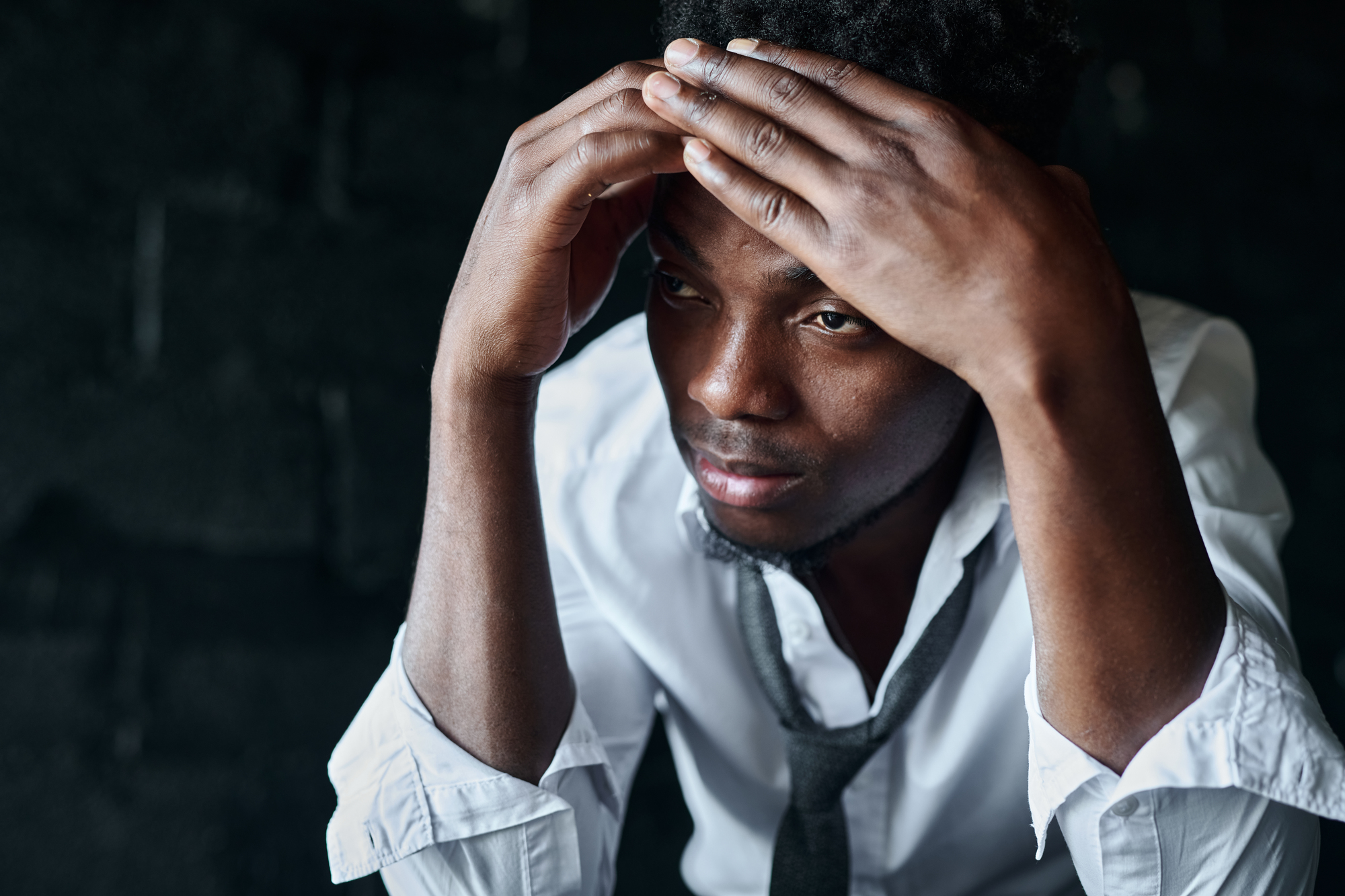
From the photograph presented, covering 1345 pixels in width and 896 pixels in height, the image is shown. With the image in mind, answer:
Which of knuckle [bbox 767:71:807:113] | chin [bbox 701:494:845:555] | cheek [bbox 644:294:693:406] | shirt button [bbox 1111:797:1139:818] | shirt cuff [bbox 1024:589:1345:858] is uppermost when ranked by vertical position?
knuckle [bbox 767:71:807:113]

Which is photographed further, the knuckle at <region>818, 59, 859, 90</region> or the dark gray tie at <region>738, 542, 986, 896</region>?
the dark gray tie at <region>738, 542, 986, 896</region>

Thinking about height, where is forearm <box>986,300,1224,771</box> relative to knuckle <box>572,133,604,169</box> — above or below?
below

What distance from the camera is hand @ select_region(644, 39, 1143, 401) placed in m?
0.67

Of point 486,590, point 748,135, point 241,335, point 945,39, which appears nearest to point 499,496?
point 486,590

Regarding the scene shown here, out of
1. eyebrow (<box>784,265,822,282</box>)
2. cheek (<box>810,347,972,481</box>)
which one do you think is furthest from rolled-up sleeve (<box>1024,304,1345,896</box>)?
eyebrow (<box>784,265,822,282</box>)

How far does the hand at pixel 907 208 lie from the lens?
2.18 feet

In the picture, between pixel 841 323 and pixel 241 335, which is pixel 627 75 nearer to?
pixel 841 323

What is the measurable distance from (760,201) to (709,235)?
13 centimetres

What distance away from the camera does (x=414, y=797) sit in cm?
92

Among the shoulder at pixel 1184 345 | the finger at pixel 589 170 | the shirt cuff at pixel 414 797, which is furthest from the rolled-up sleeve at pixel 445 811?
the shoulder at pixel 1184 345

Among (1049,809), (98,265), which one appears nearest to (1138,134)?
(1049,809)

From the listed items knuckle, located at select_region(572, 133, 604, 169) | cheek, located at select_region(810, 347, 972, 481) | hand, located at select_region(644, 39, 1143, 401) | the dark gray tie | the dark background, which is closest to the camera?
hand, located at select_region(644, 39, 1143, 401)

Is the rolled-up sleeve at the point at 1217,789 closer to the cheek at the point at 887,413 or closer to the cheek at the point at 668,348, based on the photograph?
the cheek at the point at 887,413

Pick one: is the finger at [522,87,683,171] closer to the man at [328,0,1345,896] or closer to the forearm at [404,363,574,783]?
the man at [328,0,1345,896]
